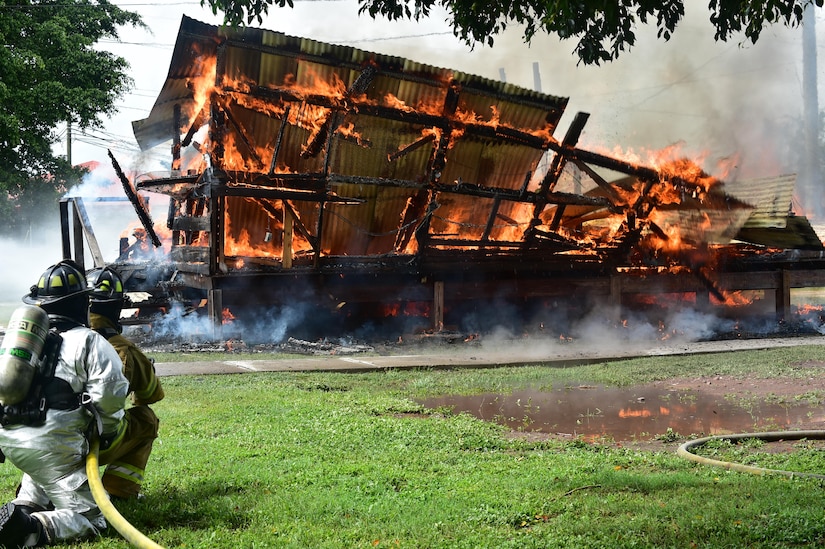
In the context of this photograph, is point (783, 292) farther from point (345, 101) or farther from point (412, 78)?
point (345, 101)

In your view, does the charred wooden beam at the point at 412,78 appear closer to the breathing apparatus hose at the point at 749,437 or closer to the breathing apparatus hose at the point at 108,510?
the breathing apparatus hose at the point at 749,437

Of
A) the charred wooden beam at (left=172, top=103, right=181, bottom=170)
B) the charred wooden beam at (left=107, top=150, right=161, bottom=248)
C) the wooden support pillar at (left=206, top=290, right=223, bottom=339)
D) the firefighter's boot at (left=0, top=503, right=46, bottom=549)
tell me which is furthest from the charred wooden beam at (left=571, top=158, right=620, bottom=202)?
the firefighter's boot at (left=0, top=503, right=46, bottom=549)

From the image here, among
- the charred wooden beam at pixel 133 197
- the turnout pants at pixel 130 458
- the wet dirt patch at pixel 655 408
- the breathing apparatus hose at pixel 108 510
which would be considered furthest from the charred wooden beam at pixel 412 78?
the breathing apparatus hose at pixel 108 510

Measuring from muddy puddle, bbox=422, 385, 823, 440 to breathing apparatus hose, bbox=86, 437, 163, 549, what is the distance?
178 inches

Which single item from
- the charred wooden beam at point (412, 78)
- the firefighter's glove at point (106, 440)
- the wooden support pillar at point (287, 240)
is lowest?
the firefighter's glove at point (106, 440)

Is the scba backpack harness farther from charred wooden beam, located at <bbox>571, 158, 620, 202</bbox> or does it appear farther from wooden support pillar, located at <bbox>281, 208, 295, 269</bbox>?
charred wooden beam, located at <bbox>571, 158, 620, 202</bbox>

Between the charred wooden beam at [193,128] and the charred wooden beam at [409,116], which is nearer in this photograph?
the charred wooden beam at [409,116]

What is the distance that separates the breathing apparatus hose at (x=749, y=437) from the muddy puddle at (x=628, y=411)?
749 millimetres

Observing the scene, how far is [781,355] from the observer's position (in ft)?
45.3

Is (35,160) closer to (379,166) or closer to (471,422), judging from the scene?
(379,166)

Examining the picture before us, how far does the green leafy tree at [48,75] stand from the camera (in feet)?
75.7

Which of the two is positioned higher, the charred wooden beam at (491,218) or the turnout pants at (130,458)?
the charred wooden beam at (491,218)

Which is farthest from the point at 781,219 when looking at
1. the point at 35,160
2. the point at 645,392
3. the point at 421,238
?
the point at 35,160

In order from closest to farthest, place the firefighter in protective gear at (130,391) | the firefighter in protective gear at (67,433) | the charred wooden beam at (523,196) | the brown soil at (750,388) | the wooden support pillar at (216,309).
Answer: the firefighter in protective gear at (67,433) < the firefighter in protective gear at (130,391) < the brown soil at (750,388) < the wooden support pillar at (216,309) < the charred wooden beam at (523,196)
